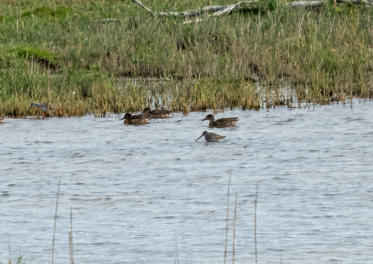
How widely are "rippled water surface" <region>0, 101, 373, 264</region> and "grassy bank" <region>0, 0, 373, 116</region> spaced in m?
0.79

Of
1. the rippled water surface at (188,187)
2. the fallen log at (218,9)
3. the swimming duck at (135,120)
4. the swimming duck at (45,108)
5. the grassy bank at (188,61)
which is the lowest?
the rippled water surface at (188,187)

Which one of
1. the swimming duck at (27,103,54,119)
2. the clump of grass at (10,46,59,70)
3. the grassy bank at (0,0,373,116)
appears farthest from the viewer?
the clump of grass at (10,46,59,70)

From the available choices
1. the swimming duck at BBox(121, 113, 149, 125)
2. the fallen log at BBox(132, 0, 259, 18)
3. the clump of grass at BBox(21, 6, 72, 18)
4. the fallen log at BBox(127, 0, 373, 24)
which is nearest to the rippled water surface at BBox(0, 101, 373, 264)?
the swimming duck at BBox(121, 113, 149, 125)

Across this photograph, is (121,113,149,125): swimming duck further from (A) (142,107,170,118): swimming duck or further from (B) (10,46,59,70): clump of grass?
(B) (10,46,59,70): clump of grass

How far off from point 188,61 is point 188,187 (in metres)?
9.93

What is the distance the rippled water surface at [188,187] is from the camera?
8.04 meters

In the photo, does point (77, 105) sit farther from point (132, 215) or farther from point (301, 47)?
point (132, 215)

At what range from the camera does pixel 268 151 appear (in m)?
13.6

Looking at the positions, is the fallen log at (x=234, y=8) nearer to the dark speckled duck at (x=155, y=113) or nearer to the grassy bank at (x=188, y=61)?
the grassy bank at (x=188, y=61)

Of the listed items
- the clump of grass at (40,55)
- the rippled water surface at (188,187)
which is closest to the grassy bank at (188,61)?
the clump of grass at (40,55)

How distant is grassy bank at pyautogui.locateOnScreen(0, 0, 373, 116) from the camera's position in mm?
18062

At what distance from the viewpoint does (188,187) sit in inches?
428

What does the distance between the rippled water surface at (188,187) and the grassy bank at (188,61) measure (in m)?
0.79

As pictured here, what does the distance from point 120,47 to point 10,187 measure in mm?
11213
